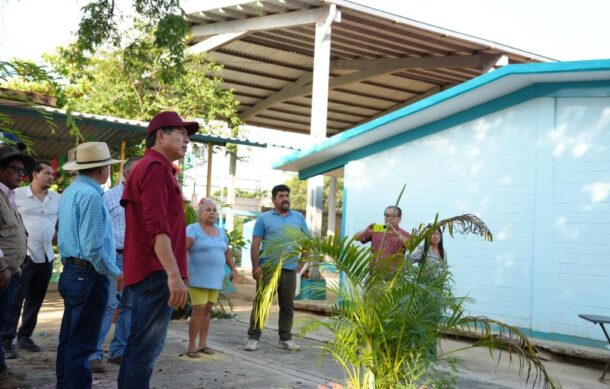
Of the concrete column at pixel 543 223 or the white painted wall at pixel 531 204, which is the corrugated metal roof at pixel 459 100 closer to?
the white painted wall at pixel 531 204

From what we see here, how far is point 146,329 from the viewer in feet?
13.4

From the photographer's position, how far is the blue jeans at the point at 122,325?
6395 mm

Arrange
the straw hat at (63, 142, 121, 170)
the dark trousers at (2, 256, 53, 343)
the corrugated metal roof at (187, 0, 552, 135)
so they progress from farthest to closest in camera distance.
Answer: the corrugated metal roof at (187, 0, 552, 135) < the dark trousers at (2, 256, 53, 343) < the straw hat at (63, 142, 121, 170)

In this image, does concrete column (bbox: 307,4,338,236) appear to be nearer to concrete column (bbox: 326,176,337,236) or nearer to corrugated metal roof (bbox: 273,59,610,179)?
corrugated metal roof (bbox: 273,59,610,179)

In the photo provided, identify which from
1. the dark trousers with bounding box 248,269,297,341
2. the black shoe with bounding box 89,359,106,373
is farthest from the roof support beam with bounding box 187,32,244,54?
the black shoe with bounding box 89,359,106,373

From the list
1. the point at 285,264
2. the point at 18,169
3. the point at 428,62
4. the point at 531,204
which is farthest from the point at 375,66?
the point at 18,169

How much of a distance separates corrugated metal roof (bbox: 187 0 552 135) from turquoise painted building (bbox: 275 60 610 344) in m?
4.24

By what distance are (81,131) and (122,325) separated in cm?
882

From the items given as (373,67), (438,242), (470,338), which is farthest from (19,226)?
(373,67)

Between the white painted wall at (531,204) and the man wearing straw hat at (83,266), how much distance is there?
6.53 metres

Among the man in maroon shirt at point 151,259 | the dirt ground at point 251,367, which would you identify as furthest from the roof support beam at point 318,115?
the man in maroon shirt at point 151,259

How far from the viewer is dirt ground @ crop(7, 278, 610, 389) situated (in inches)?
242

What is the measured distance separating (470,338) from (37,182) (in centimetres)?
645

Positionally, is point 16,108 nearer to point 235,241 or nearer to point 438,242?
point 235,241
